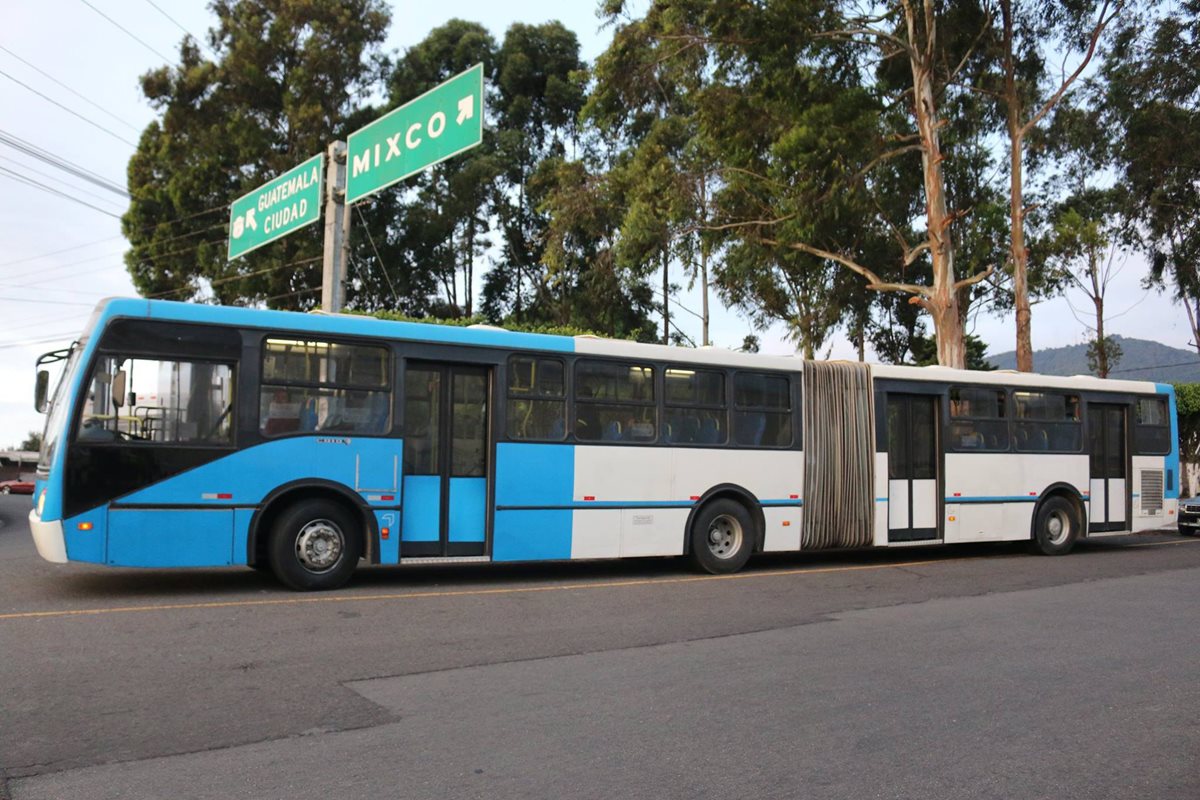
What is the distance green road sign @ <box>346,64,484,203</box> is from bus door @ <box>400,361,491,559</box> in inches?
114

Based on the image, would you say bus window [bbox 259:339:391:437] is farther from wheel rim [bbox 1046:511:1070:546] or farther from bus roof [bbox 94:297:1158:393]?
wheel rim [bbox 1046:511:1070:546]

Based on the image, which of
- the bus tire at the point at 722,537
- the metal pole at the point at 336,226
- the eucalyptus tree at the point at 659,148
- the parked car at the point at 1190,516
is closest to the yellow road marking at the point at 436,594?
the bus tire at the point at 722,537

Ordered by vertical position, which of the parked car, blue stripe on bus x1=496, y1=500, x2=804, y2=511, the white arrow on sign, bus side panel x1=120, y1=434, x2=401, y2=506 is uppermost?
the white arrow on sign

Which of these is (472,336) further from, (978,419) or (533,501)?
(978,419)

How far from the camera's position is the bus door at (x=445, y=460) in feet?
35.8

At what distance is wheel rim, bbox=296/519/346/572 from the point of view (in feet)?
33.6

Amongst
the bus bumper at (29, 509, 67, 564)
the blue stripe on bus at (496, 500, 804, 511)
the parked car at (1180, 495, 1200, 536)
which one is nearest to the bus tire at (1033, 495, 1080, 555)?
the blue stripe on bus at (496, 500, 804, 511)

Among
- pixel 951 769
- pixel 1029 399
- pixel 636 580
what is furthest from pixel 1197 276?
pixel 951 769

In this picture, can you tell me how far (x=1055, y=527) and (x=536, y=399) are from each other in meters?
9.45

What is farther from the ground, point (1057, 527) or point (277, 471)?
point (277, 471)

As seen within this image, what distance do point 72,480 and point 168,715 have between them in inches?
173

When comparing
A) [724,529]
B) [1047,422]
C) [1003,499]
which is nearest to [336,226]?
[724,529]

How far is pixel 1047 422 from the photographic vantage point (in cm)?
1597

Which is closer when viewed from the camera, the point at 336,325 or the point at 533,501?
the point at 336,325
